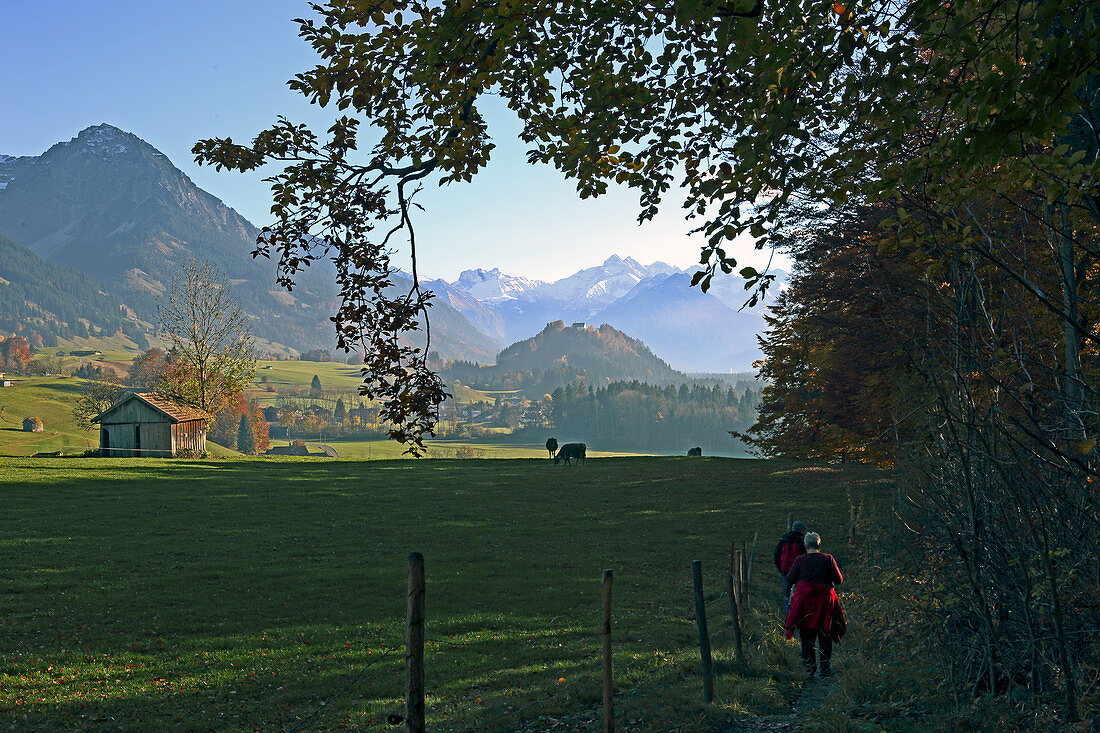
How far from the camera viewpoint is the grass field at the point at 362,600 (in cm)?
1007

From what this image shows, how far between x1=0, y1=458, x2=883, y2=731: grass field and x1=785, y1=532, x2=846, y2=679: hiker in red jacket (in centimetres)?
65

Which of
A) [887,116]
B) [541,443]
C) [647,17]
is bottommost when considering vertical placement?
[541,443]

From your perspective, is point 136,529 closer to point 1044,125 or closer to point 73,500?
point 73,500

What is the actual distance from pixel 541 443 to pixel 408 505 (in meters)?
159

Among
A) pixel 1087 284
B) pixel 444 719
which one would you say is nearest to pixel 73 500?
pixel 444 719

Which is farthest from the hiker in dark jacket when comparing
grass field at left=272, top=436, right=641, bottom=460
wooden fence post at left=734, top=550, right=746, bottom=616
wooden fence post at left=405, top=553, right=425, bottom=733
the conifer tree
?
the conifer tree

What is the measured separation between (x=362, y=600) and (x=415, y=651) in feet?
43.8

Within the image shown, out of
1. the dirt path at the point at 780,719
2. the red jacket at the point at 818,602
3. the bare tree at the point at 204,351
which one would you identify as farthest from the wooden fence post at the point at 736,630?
the bare tree at the point at 204,351

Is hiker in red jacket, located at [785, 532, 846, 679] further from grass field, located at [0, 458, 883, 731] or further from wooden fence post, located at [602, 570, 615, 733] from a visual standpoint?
wooden fence post, located at [602, 570, 615, 733]

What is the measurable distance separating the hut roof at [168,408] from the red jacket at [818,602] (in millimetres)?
57135

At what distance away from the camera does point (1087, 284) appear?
6777mm

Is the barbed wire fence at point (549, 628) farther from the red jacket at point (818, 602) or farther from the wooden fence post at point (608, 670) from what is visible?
the red jacket at point (818, 602)

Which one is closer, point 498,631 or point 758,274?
point 758,274

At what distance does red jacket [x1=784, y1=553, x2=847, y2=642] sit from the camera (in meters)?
10.0
